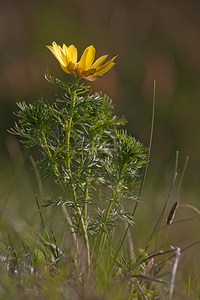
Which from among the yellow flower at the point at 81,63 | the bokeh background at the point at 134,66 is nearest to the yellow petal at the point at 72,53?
the yellow flower at the point at 81,63

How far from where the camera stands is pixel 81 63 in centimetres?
112

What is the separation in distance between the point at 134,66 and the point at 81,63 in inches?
117

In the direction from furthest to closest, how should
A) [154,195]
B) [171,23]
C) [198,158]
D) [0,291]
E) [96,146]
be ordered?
[171,23]
[198,158]
[154,195]
[96,146]
[0,291]

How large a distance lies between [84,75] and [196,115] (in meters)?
2.90

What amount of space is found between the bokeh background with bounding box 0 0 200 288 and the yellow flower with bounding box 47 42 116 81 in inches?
60.5

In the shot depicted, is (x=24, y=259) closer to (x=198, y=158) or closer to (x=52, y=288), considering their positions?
(x=52, y=288)

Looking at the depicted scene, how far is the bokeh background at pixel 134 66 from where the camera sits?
319cm

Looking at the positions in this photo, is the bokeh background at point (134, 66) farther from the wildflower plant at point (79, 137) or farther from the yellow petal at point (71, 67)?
the yellow petal at point (71, 67)

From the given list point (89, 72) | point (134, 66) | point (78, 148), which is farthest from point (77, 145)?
point (134, 66)

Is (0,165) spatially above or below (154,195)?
above

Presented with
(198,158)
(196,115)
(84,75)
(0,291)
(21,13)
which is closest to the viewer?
(0,291)

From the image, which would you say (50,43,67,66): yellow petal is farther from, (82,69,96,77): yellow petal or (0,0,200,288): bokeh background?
(0,0,200,288): bokeh background

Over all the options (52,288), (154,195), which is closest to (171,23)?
(154,195)

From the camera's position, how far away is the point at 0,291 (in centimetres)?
91
